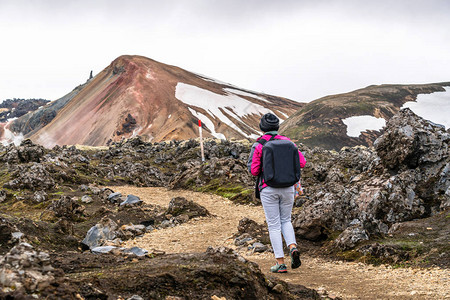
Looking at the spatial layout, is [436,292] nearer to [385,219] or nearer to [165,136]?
[385,219]

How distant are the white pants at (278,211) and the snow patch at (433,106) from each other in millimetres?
102173

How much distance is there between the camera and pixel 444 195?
35.8ft

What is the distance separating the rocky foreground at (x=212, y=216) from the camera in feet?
15.3

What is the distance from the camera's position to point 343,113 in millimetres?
100000

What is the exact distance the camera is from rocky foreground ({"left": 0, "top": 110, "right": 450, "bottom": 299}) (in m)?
4.65

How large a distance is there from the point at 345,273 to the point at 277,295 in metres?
2.96

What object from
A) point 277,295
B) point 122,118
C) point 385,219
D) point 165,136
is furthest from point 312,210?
point 122,118

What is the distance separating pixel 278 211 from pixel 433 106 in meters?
120

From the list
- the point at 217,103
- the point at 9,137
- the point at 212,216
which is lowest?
the point at 212,216

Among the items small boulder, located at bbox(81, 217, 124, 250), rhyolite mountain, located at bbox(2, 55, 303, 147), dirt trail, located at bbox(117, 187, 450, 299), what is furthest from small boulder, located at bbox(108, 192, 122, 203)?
rhyolite mountain, located at bbox(2, 55, 303, 147)

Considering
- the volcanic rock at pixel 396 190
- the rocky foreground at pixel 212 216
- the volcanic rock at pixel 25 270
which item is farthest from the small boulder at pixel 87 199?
the volcanic rock at pixel 25 270

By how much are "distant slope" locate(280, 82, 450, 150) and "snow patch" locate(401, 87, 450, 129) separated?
257cm

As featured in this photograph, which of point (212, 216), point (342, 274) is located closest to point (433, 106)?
point (212, 216)

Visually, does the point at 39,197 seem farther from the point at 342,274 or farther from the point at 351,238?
the point at 342,274
